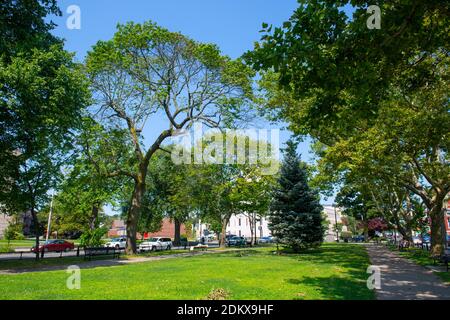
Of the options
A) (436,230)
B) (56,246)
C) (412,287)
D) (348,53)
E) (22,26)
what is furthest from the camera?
(56,246)

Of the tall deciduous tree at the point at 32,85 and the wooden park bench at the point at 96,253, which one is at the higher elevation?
the tall deciduous tree at the point at 32,85

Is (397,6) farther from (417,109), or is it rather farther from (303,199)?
(303,199)

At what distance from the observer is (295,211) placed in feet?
98.6

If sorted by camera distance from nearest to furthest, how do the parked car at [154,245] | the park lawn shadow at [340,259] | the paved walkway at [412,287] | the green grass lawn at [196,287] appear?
1. the green grass lawn at [196,287]
2. the paved walkway at [412,287]
3. the park lawn shadow at [340,259]
4. the parked car at [154,245]

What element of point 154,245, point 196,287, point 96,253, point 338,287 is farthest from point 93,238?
point 338,287

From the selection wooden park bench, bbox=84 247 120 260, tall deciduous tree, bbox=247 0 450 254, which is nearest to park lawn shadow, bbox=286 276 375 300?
tall deciduous tree, bbox=247 0 450 254

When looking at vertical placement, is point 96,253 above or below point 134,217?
below

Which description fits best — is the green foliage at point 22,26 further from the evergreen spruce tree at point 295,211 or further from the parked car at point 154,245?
the parked car at point 154,245

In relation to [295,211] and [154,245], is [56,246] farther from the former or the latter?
[295,211]

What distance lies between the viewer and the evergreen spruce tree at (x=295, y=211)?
96.6 feet

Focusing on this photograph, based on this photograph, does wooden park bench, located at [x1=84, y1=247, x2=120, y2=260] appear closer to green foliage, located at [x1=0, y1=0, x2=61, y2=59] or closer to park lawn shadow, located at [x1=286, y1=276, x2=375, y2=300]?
green foliage, located at [x1=0, y1=0, x2=61, y2=59]

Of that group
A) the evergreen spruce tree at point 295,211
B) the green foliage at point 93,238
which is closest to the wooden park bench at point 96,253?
the green foliage at point 93,238

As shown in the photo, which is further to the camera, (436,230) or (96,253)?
(96,253)
